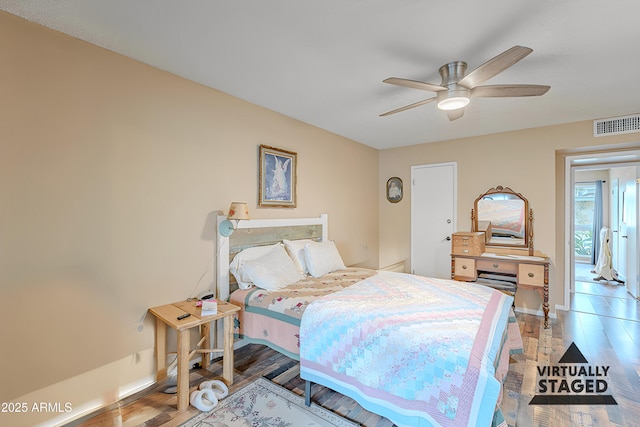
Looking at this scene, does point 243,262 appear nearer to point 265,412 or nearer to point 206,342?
point 206,342

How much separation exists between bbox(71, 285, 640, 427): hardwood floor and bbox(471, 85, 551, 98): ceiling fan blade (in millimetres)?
2246

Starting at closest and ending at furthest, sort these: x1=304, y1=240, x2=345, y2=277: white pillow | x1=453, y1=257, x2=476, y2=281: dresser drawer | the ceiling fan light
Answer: the ceiling fan light
x1=304, y1=240, x2=345, y2=277: white pillow
x1=453, y1=257, x2=476, y2=281: dresser drawer

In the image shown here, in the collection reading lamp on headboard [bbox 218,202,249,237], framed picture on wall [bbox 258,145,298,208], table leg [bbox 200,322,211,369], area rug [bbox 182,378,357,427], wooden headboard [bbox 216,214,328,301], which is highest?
framed picture on wall [bbox 258,145,298,208]

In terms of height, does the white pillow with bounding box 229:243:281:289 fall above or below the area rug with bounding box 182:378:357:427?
above

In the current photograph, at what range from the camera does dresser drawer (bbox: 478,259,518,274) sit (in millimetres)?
3543

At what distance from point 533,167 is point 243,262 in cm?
401

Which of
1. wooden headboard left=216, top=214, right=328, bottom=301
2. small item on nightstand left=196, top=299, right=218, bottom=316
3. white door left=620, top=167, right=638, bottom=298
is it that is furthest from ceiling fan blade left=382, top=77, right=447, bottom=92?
white door left=620, top=167, right=638, bottom=298

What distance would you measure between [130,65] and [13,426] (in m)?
2.48

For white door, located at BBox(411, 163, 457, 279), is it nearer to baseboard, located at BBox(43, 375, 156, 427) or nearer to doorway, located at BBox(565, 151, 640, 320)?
doorway, located at BBox(565, 151, 640, 320)

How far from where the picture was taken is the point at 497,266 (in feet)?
11.9

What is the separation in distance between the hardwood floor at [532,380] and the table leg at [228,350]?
0.32ft

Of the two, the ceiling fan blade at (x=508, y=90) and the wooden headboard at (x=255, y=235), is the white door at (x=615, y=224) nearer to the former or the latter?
the ceiling fan blade at (x=508, y=90)

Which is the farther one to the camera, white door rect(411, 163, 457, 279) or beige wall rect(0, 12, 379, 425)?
white door rect(411, 163, 457, 279)

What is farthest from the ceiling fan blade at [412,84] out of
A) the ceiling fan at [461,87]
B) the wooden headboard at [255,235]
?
the wooden headboard at [255,235]
